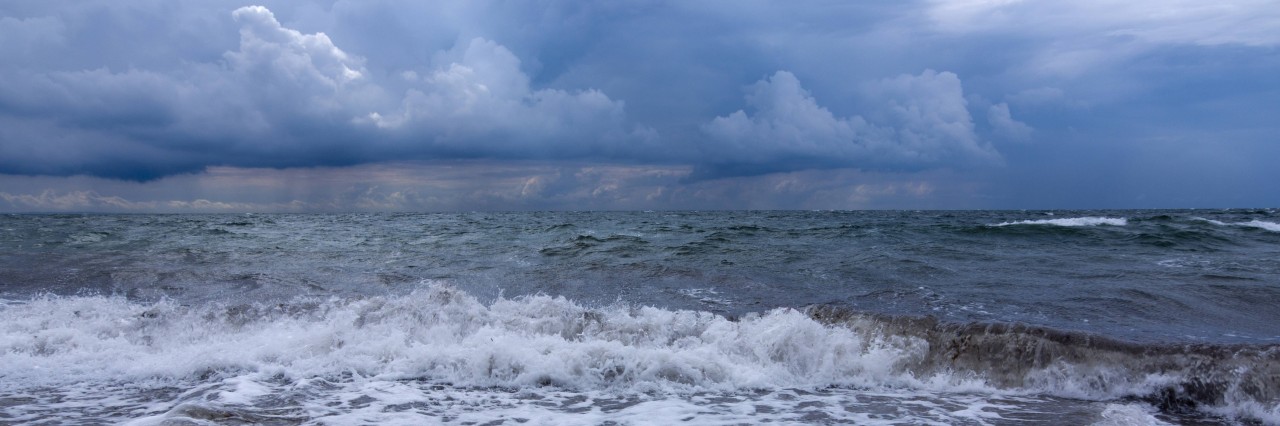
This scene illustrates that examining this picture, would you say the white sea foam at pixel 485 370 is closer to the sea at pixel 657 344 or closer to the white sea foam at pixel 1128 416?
the sea at pixel 657 344

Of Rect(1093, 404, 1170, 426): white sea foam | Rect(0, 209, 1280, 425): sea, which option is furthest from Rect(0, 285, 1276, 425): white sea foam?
Rect(1093, 404, 1170, 426): white sea foam

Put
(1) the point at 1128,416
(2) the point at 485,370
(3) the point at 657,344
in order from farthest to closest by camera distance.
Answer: (3) the point at 657,344
(2) the point at 485,370
(1) the point at 1128,416

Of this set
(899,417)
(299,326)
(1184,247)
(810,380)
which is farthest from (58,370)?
(1184,247)

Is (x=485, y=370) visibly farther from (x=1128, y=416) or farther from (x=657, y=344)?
(x=1128, y=416)

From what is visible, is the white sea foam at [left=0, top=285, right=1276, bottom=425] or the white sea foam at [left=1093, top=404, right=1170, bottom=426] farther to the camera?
the white sea foam at [left=0, top=285, right=1276, bottom=425]

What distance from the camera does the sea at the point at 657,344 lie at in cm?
645

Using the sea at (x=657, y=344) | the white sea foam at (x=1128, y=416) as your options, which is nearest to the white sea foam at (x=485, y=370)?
the sea at (x=657, y=344)

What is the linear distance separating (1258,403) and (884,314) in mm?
3953

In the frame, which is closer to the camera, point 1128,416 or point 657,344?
point 1128,416

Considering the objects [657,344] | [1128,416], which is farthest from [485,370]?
[1128,416]

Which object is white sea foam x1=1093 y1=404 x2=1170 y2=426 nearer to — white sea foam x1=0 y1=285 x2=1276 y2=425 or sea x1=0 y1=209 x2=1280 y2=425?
sea x1=0 y1=209 x2=1280 y2=425

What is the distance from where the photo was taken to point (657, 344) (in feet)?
29.1

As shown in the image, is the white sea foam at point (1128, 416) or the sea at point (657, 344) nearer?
the white sea foam at point (1128, 416)

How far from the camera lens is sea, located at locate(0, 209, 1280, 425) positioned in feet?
21.2
